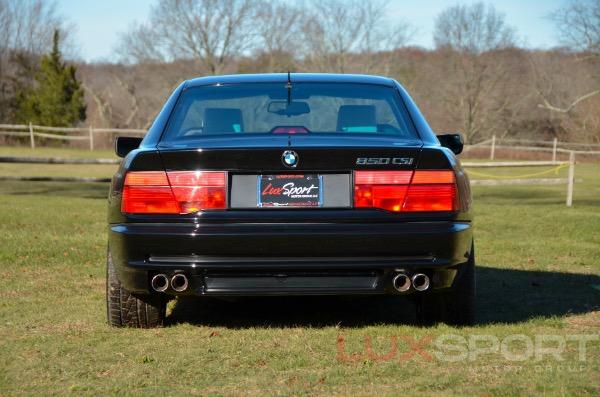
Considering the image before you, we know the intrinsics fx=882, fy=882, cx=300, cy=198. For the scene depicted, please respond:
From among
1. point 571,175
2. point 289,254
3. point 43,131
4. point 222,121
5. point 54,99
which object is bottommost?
point 43,131

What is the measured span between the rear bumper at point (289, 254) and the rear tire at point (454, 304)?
352 mm

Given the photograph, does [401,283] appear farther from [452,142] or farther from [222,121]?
[452,142]

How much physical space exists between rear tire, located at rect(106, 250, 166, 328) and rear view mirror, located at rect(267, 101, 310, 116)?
127 centimetres

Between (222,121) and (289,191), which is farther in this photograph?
(222,121)

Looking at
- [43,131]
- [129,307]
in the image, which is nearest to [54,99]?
[43,131]

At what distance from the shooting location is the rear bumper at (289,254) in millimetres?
4246

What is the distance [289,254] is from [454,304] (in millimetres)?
1102

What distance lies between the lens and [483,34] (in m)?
62.6

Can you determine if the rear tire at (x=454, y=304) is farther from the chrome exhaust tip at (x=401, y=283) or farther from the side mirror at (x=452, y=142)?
the side mirror at (x=452, y=142)

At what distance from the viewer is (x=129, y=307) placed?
16.0 ft

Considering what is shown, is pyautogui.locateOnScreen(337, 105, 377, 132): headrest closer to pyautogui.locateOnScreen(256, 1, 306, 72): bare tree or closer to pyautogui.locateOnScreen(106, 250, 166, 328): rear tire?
pyautogui.locateOnScreen(106, 250, 166, 328): rear tire

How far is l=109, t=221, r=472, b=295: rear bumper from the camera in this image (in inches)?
167

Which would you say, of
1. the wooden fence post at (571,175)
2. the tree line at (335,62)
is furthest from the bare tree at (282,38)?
the wooden fence post at (571,175)

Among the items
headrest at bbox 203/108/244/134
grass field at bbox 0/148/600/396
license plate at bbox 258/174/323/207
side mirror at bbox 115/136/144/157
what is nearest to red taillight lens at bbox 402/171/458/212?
license plate at bbox 258/174/323/207
